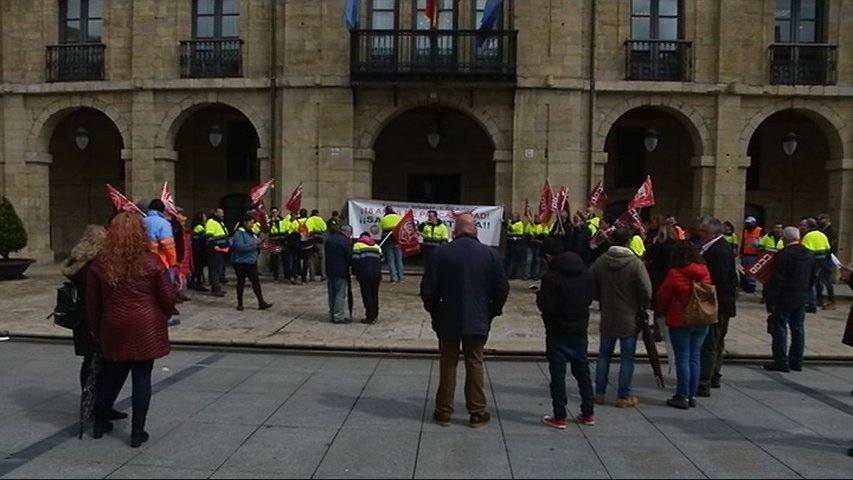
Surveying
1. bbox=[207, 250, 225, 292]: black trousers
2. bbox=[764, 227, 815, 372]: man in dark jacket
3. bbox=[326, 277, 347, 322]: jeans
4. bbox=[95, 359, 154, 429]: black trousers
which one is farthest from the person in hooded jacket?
bbox=[207, 250, 225, 292]: black trousers

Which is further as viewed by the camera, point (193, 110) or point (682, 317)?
point (193, 110)

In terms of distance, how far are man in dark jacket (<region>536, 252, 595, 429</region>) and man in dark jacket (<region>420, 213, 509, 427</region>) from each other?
429 millimetres

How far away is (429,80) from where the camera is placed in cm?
1797

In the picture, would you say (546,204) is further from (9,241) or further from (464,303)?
(9,241)

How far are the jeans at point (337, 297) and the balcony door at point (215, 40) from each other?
33.3 ft

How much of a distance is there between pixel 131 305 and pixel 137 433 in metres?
1.02

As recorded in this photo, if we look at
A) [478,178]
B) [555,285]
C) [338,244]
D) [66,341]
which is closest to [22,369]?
[66,341]

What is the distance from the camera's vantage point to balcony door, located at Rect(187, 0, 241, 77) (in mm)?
19047

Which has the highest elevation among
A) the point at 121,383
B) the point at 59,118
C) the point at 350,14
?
the point at 350,14

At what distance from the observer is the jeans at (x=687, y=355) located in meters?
6.74

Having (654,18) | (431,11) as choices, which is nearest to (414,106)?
(431,11)

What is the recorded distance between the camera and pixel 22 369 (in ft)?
26.3

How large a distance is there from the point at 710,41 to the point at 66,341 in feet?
55.4

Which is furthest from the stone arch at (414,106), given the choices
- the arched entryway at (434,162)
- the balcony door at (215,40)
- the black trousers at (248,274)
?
the black trousers at (248,274)
